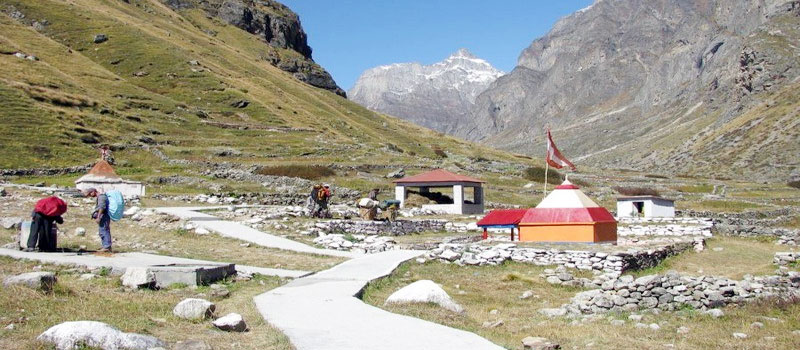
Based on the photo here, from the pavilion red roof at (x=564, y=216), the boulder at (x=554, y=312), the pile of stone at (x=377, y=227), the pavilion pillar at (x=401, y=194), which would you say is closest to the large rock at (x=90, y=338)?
the boulder at (x=554, y=312)

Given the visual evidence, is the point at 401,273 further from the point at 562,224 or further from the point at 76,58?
the point at 76,58

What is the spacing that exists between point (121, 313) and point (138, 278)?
2965 mm

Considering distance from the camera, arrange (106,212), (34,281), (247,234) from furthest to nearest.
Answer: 1. (247,234)
2. (106,212)
3. (34,281)

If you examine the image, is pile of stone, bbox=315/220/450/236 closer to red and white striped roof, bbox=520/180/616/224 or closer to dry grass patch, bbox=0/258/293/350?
red and white striped roof, bbox=520/180/616/224

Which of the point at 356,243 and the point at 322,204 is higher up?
the point at 322,204

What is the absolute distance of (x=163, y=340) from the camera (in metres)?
8.69

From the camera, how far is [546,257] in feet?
69.8

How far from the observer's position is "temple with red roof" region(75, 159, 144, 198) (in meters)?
40.1

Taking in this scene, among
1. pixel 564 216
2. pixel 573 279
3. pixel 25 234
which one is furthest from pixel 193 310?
pixel 564 216

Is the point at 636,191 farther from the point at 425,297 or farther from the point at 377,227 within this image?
the point at 425,297

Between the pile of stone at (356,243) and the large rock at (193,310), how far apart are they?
13265 millimetres

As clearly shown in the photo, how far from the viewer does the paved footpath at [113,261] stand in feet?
50.8

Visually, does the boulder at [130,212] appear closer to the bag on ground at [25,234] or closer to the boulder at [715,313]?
the bag on ground at [25,234]

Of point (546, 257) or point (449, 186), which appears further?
point (449, 186)
